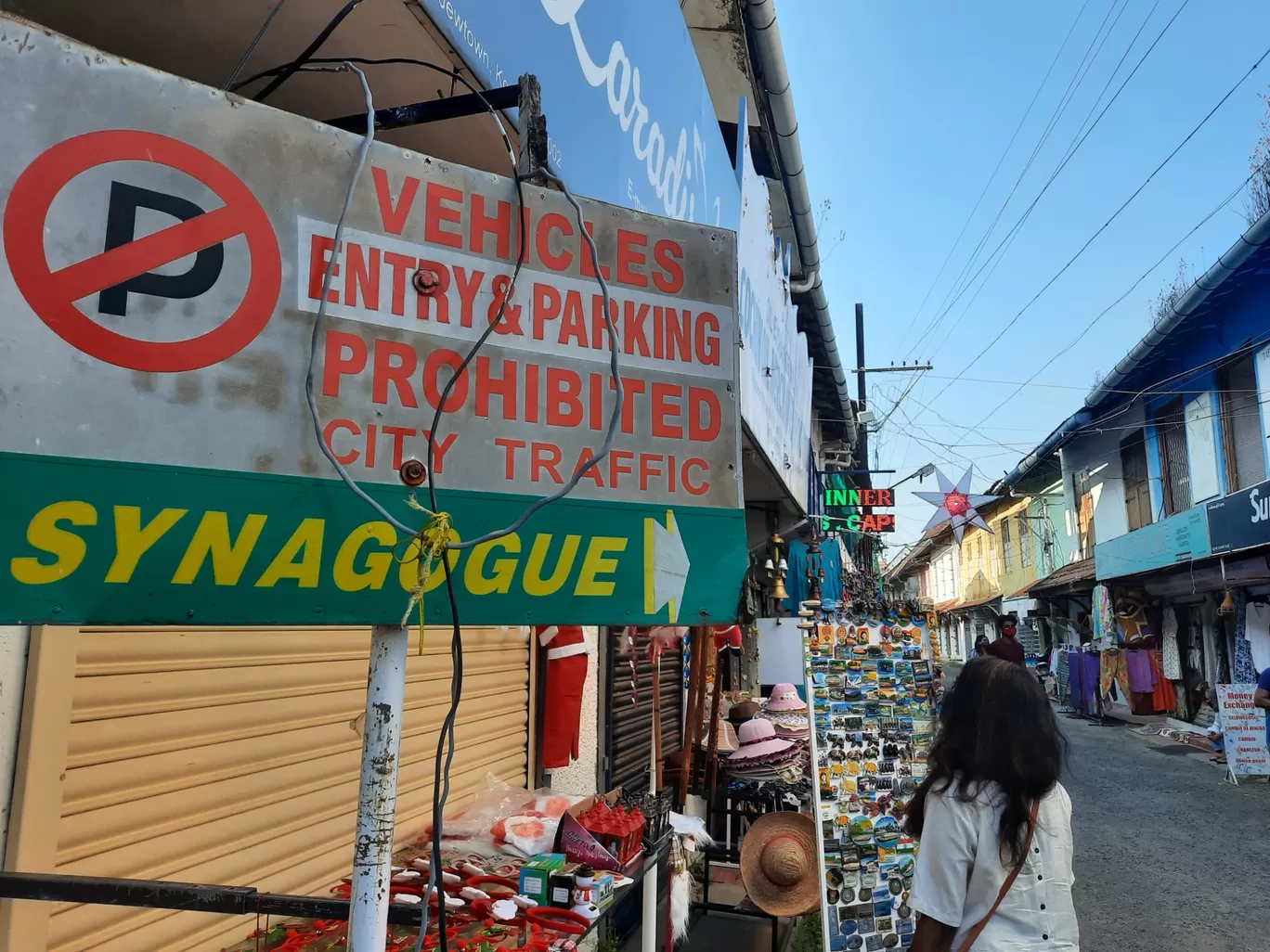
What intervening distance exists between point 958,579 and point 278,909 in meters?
38.5

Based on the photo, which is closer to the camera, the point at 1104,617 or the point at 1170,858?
the point at 1170,858

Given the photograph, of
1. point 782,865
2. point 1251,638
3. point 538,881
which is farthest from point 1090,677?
point 538,881

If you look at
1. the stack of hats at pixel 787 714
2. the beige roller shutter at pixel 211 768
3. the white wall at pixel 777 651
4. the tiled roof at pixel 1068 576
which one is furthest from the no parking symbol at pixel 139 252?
the tiled roof at pixel 1068 576

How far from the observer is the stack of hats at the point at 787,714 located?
22.6ft

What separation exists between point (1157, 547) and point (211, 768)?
1597 centimetres

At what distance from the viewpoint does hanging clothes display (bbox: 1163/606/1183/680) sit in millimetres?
15188

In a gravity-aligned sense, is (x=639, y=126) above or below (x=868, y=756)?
above

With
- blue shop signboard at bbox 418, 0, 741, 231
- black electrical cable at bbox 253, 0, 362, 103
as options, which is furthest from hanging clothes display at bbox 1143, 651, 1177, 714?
black electrical cable at bbox 253, 0, 362, 103

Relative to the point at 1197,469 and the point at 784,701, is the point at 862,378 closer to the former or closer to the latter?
the point at 1197,469

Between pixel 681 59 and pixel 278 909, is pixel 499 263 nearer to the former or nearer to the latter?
pixel 278 909

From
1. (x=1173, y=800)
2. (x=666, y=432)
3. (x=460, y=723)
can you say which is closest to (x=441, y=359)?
(x=666, y=432)

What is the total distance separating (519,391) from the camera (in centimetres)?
178

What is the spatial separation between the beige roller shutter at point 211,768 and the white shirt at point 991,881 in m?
2.26

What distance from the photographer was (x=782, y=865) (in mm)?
4875
